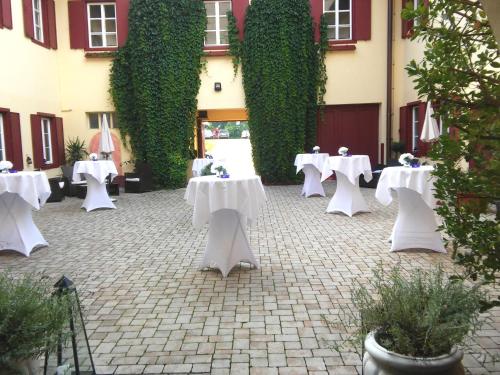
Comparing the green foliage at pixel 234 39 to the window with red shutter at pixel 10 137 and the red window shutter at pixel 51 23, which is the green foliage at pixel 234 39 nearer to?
the red window shutter at pixel 51 23

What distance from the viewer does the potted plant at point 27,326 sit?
77.4 inches

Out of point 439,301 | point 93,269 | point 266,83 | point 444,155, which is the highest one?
point 266,83

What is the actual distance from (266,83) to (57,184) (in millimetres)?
6137

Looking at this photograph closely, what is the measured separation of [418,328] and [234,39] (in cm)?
1191

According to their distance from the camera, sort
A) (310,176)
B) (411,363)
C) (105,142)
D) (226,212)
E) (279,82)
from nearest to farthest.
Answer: (411,363)
(226,212)
(310,176)
(105,142)
(279,82)

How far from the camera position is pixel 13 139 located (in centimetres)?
1024

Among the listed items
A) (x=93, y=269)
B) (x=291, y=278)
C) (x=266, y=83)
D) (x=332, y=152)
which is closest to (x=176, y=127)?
(x=266, y=83)

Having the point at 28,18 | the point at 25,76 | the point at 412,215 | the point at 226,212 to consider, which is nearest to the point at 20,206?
the point at 226,212

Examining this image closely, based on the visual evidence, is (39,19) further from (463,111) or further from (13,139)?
(463,111)

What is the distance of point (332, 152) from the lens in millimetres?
13539

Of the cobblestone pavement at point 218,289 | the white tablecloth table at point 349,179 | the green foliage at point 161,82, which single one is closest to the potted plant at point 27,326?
the cobblestone pavement at point 218,289

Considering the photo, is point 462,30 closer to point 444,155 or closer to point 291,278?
point 444,155

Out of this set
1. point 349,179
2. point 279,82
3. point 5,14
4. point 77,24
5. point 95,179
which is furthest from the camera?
point 77,24

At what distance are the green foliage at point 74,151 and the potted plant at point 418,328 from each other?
39.7 feet
